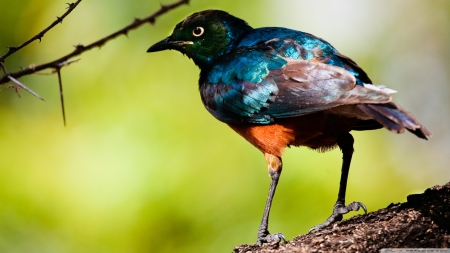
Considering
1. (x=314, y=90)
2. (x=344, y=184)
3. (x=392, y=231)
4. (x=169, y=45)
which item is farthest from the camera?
(x=169, y=45)

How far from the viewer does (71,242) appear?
23.7 ft

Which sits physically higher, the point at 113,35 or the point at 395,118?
the point at 395,118

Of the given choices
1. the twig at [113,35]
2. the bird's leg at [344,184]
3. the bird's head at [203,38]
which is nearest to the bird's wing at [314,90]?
the bird's leg at [344,184]

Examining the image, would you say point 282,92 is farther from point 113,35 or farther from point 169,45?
point 113,35

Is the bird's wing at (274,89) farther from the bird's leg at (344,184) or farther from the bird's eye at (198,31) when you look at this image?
the bird's leg at (344,184)

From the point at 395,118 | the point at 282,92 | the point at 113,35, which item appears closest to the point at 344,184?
the point at 282,92

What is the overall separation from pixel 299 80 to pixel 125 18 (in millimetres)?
3628

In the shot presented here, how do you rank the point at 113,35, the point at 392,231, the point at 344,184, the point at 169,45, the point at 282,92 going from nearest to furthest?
the point at 113,35
the point at 392,231
the point at 282,92
the point at 344,184
the point at 169,45

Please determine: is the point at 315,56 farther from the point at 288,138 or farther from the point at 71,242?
the point at 71,242

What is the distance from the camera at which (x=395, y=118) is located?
175 inches

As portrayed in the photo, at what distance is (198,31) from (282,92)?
60.1 inches

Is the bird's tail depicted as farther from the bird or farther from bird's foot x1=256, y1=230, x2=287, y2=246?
bird's foot x1=256, y1=230, x2=287, y2=246

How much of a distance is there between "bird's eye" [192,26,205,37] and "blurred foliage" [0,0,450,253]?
1507 mm

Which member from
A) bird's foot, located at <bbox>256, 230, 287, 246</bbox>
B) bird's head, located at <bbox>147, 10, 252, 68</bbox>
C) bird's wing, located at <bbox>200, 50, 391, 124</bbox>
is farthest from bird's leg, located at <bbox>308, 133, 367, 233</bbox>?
bird's head, located at <bbox>147, 10, 252, 68</bbox>
